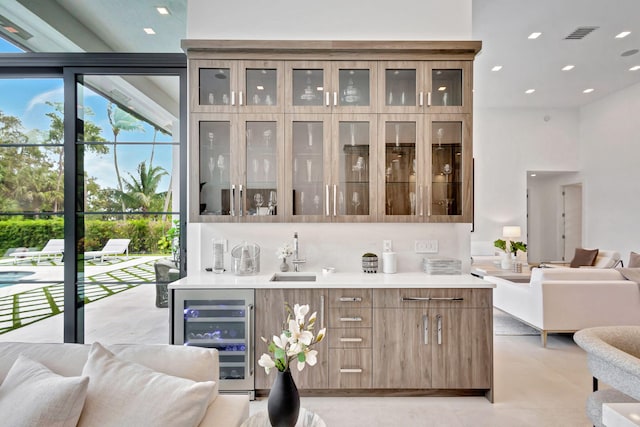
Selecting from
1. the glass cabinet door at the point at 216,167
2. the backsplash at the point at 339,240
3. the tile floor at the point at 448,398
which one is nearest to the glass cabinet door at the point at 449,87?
the backsplash at the point at 339,240

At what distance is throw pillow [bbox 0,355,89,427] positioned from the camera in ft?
3.63

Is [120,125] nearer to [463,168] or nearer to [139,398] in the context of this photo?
[139,398]

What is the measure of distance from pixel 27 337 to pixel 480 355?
394 cm

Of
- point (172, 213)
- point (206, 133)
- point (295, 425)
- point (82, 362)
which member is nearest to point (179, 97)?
point (206, 133)

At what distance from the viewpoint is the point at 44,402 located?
1.12m

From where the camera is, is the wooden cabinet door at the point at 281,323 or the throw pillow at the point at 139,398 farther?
the wooden cabinet door at the point at 281,323

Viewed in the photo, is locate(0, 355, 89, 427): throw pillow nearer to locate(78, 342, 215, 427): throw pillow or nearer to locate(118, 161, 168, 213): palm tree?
locate(78, 342, 215, 427): throw pillow

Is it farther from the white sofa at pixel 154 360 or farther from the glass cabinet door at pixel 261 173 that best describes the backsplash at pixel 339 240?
the white sofa at pixel 154 360

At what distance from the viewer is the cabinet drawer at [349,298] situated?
2.56 m

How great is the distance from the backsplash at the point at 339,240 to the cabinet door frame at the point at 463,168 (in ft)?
0.90

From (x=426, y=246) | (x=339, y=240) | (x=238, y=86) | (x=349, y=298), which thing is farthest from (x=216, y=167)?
(x=426, y=246)

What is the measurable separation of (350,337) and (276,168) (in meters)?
1.53

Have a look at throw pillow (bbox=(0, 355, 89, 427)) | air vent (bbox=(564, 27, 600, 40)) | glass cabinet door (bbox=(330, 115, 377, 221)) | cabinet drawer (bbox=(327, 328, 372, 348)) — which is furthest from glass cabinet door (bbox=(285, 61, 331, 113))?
air vent (bbox=(564, 27, 600, 40))

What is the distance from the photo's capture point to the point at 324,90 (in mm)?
2840
